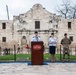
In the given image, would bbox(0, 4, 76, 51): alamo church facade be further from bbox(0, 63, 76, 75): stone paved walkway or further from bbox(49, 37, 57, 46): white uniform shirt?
bbox(0, 63, 76, 75): stone paved walkway

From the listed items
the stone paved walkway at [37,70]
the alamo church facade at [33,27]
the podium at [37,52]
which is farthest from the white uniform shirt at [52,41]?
the alamo church facade at [33,27]

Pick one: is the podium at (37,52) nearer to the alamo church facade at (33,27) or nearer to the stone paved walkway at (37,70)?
the stone paved walkway at (37,70)

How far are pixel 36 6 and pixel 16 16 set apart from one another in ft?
12.4

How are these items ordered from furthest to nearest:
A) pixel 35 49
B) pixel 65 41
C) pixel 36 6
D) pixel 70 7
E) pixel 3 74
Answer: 1. pixel 70 7
2. pixel 36 6
3. pixel 65 41
4. pixel 35 49
5. pixel 3 74

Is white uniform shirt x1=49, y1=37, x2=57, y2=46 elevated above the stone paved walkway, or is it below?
above

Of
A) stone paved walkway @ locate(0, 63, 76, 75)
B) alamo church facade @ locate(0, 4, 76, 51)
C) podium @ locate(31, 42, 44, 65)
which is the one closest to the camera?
stone paved walkway @ locate(0, 63, 76, 75)

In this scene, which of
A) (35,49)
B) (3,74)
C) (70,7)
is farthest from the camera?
(70,7)

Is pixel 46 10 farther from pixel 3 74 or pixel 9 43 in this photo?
pixel 3 74

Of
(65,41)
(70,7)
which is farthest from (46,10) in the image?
(65,41)

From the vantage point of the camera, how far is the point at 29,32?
52281 millimetres

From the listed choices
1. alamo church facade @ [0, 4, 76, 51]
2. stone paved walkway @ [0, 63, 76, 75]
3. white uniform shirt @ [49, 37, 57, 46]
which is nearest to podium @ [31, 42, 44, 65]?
white uniform shirt @ [49, 37, 57, 46]

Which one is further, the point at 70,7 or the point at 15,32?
the point at 70,7

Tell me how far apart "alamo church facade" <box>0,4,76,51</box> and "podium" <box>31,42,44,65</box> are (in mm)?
35039

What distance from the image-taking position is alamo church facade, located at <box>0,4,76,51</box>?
52.2 meters
